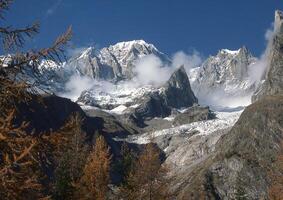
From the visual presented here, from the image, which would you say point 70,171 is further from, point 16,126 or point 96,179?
point 16,126

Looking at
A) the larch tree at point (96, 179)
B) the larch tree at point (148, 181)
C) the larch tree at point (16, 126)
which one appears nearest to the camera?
the larch tree at point (16, 126)

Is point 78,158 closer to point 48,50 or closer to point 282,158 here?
point 282,158

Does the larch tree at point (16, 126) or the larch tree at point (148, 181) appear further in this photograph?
the larch tree at point (148, 181)

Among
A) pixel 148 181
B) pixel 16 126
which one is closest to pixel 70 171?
pixel 148 181

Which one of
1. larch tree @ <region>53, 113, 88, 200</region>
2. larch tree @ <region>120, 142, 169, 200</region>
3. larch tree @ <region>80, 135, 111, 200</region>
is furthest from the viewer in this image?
larch tree @ <region>120, 142, 169, 200</region>

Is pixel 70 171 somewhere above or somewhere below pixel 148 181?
above

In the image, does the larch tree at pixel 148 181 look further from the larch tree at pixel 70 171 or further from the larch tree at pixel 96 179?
the larch tree at pixel 70 171

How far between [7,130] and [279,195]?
26259mm

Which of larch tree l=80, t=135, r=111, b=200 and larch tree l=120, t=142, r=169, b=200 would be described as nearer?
larch tree l=80, t=135, r=111, b=200

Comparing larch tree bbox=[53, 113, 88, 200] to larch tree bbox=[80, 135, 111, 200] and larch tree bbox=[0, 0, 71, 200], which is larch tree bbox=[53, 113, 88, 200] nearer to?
larch tree bbox=[80, 135, 111, 200]

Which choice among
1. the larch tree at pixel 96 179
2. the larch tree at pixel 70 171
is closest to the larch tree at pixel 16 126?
the larch tree at pixel 70 171

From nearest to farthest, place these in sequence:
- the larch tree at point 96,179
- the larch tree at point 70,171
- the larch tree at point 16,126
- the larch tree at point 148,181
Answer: the larch tree at point 16,126 → the larch tree at point 96,179 → the larch tree at point 70,171 → the larch tree at point 148,181

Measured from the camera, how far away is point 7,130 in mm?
10648

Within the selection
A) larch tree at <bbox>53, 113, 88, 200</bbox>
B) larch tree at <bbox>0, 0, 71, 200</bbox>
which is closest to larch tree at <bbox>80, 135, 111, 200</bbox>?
larch tree at <bbox>53, 113, 88, 200</bbox>
